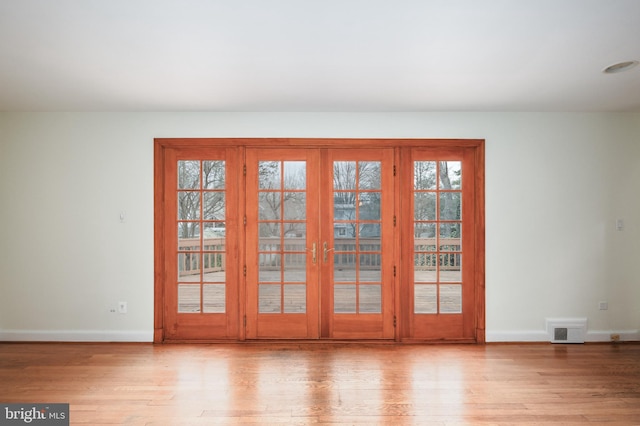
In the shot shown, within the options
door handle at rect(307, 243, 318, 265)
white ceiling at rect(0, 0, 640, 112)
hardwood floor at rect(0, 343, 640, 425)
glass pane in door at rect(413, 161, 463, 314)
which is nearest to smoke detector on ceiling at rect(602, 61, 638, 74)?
white ceiling at rect(0, 0, 640, 112)

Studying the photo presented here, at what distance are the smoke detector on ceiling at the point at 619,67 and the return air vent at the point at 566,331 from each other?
8.64 feet

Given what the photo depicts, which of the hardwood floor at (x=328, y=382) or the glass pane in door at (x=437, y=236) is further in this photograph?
the glass pane in door at (x=437, y=236)

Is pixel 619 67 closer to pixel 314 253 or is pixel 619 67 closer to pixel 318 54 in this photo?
pixel 318 54

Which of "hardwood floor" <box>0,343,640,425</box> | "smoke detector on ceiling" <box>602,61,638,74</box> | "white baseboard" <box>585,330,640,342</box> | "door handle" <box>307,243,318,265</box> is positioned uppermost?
"smoke detector on ceiling" <box>602,61,638,74</box>

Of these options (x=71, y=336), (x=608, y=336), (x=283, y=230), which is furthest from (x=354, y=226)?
(x=71, y=336)

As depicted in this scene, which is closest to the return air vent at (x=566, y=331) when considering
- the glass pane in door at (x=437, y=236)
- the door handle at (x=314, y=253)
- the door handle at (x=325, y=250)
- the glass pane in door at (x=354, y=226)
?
the glass pane in door at (x=437, y=236)

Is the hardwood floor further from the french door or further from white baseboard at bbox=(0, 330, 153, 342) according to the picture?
the french door

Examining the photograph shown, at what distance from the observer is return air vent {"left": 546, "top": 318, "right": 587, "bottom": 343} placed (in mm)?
4363

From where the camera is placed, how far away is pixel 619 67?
10.2 ft

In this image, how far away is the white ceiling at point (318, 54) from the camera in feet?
7.38

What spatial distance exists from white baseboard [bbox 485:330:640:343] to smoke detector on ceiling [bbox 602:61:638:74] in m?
2.75

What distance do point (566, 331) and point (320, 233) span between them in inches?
115

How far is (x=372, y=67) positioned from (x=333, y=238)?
6.63ft

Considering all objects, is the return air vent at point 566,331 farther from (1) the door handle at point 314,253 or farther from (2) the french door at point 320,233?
(1) the door handle at point 314,253
